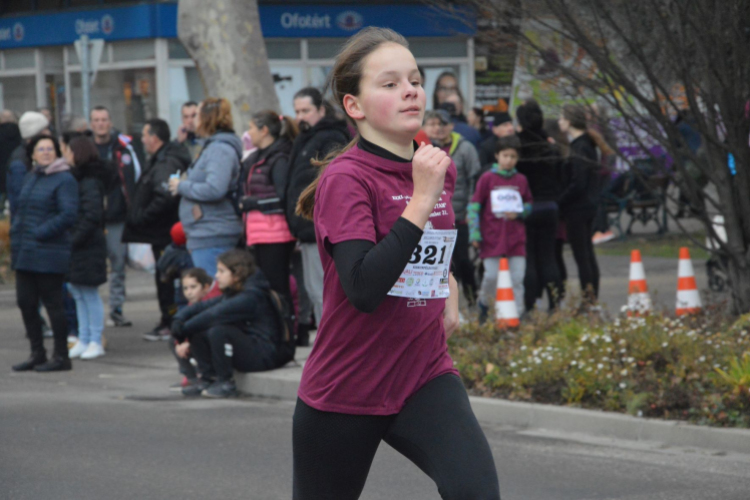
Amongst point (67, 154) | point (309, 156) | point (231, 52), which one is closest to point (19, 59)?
point (231, 52)

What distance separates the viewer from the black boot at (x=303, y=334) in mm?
10227

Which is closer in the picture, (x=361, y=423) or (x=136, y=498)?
(x=361, y=423)

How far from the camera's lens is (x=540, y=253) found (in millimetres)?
10820

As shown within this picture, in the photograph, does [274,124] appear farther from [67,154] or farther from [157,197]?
[67,154]

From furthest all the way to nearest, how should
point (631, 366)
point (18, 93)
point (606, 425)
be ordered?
point (18, 93)
point (631, 366)
point (606, 425)

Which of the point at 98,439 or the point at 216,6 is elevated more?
the point at 216,6

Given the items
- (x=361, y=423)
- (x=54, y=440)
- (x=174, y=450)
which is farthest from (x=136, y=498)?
(x=361, y=423)

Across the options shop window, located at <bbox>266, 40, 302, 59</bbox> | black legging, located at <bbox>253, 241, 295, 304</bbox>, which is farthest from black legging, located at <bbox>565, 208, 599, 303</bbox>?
shop window, located at <bbox>266, 40, 302, 59</bbox>

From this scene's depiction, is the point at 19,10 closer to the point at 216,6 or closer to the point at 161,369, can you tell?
the point at 216,6

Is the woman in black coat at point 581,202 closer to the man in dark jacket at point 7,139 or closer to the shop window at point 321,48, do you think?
the man in dark jacket at point 7,139

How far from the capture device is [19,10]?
1135 inches

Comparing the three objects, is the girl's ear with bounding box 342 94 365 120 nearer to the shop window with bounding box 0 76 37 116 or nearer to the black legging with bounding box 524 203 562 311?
the black legging with bounding box 524 203 562 311

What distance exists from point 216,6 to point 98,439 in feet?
31.4

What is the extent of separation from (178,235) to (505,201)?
280 centimetres
